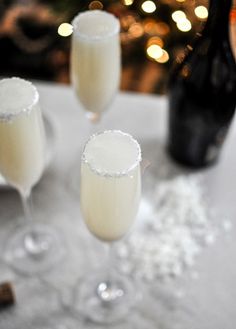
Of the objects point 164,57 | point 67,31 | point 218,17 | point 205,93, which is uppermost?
point 218,17

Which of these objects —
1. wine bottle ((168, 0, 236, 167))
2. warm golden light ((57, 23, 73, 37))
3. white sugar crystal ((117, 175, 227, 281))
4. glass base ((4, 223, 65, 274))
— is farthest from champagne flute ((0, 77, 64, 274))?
warm golden light ((57, 23, 73, 37))

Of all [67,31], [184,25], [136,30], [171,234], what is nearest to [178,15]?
[184,25]

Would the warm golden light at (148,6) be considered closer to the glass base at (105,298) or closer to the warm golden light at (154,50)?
the warm golden light at (154,50)

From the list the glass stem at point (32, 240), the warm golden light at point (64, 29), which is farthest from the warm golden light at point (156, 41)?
the glass stem at point (32, 240)

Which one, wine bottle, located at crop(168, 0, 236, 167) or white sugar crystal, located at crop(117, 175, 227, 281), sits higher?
wine bottle, located at crop(168, 0, 236, 167)

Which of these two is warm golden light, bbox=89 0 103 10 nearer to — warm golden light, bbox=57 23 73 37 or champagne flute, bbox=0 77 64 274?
warm golden light, bbox=57 23 73 37

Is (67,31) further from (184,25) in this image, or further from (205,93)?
(205,93)
